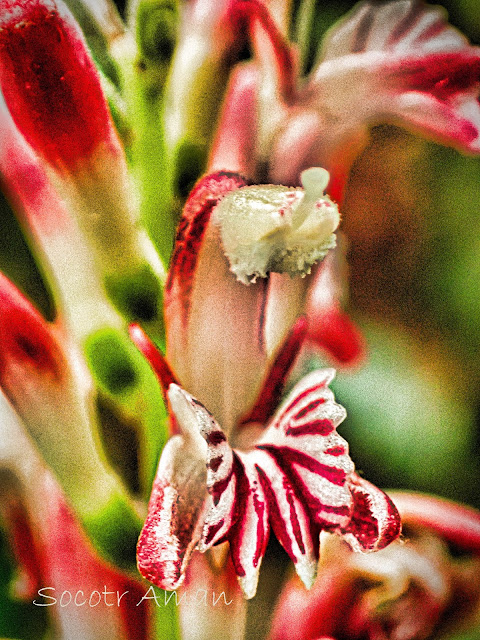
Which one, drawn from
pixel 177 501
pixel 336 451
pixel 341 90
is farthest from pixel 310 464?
pixel 341 90

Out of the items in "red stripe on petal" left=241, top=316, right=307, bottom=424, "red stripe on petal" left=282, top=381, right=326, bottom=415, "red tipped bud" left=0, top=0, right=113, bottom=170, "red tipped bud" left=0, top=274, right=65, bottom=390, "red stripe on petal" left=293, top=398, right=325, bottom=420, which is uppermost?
"red tipped bud" left=0, top=0, right=113, bottom=170

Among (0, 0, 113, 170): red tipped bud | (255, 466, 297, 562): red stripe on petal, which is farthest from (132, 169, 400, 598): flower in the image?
(0, 0, 113, 170): red tipped bud

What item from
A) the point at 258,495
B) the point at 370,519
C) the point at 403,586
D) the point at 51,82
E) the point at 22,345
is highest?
the point at 51,82

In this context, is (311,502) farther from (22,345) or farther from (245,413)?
(22,345)

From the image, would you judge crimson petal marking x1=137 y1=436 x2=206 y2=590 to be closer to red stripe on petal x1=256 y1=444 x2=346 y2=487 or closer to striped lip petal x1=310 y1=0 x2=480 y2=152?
red stripe on petal x1=256 y1=444 x2=346 y2=487

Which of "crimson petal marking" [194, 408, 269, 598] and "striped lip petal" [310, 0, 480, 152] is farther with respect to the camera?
"striped lip petal" [310, 0, 480, 152]

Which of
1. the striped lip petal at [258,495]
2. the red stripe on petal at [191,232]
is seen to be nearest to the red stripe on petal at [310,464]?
the striped lip petal at [258,495]
